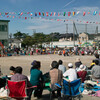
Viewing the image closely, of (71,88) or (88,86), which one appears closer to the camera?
(71,88)

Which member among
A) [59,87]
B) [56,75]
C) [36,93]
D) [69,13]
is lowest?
[36,93]

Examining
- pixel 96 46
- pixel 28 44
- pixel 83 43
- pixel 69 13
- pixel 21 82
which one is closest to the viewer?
pixel 21 82

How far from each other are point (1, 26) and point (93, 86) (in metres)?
30.4

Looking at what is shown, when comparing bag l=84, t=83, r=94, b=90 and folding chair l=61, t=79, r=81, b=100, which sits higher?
folding chair l=61, t=79, r=81, b=100

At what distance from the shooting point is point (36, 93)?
522 cm

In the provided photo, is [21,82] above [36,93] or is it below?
above

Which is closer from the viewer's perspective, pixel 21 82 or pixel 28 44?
pixel 21 82

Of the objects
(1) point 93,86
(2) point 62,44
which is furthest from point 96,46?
(1) point 93,86

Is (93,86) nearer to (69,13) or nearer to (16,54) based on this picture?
(69,13)

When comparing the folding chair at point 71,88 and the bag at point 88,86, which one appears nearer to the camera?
the folding chair at point 71,88

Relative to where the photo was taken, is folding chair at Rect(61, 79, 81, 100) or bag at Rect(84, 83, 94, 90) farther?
bag at Rect(84, 83, 94, 90)

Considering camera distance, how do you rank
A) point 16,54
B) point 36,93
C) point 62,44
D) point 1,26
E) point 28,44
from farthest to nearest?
point 28,44 → point 62,44 → point 1,26 → point 16,54 → point 36,93

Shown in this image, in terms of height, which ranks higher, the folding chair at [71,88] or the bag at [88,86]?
the folding chair at [71,88]

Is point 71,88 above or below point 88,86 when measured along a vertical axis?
above
